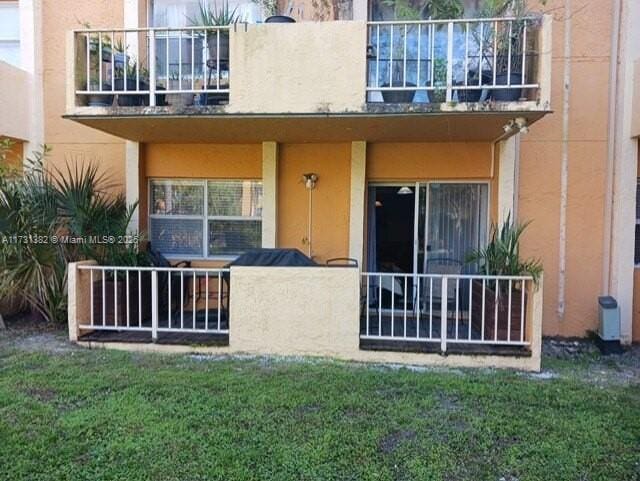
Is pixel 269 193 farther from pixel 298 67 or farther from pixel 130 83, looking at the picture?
pixel 130 83

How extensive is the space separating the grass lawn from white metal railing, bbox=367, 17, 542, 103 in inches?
144

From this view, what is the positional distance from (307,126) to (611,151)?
497 cm

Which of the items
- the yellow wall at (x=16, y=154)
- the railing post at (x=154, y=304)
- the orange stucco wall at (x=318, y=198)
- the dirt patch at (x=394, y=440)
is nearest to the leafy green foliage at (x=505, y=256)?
the orange stucco wall at (x=318, y=198)

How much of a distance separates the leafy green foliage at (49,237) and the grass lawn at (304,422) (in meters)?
1.71

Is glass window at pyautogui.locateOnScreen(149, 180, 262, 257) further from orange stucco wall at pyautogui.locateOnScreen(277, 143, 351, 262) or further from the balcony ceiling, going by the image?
the balcony ceiling

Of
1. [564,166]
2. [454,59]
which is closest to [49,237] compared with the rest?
[454,59]

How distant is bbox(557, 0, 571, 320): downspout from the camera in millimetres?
7316

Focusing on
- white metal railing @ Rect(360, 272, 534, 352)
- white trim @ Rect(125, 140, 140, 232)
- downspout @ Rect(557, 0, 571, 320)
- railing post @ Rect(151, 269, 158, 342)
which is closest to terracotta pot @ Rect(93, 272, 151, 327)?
railing post @ Rect(151, 269, 158, 342)

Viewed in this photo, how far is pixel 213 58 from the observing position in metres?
6.40

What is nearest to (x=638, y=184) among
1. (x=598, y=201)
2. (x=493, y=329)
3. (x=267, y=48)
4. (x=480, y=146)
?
(x=598, y=201)

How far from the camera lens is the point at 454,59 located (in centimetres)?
625

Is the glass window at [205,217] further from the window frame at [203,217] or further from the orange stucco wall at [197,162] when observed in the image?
the orange stucco wall at [197,162]

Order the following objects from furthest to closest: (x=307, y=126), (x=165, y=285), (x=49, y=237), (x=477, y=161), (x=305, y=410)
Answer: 1. (x=165, y=285)
2. (x=477, y=161)
3. (x=49, y=237)
4. (x=307, y=126)
5. (x=305, y=410)

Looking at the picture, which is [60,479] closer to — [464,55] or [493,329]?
[493,329]
